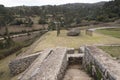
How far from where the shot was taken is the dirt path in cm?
996

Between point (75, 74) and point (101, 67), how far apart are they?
8.67ft

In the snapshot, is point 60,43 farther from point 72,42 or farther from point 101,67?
point 101,67

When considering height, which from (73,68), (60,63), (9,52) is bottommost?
(9,52)

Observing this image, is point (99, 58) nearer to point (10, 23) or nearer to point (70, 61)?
point (70, 61)

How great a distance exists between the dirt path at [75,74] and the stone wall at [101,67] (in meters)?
0.31

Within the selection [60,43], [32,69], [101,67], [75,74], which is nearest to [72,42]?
[60,43]

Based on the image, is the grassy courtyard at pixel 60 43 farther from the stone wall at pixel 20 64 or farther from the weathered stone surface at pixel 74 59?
the weathered stone surface at pixel 74 59

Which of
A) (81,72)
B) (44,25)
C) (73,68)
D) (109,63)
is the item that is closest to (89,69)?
(81,72)

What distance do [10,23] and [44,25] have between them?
32.8 ft

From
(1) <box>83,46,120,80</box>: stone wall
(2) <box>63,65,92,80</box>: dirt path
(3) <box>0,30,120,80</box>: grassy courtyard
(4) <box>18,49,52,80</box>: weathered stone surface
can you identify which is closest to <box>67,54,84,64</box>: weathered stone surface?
(2) <box>63,65,92,80</box>: dirt path

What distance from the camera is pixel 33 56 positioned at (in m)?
16.6

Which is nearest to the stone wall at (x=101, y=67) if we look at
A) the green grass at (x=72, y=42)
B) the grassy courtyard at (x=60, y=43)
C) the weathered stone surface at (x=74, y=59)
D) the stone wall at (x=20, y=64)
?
the weathered stone surface at (x=74, y=59)

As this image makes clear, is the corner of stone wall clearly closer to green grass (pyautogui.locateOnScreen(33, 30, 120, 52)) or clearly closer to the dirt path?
green grass (pyautogui.locateOnScreen(33, 30, 120, 52))

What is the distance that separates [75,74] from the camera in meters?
10.6
